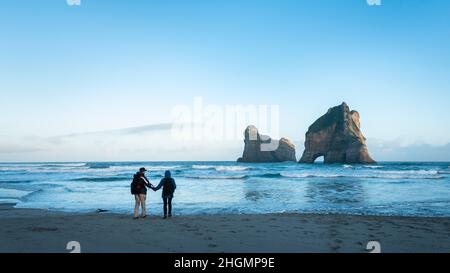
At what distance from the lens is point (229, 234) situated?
860 cm

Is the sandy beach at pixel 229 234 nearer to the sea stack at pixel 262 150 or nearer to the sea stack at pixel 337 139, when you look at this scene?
the sea stack at pixel 337 139

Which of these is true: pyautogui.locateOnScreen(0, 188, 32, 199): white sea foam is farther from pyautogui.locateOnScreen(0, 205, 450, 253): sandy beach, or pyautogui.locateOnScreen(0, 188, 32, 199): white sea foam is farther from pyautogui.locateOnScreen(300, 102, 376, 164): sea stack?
pyautogui.locateOnScreen(300, 102, 376, 164): sea stack

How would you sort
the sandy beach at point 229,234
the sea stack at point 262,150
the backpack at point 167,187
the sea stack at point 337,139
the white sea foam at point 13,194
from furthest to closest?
the sea stack at point 262,150 < the sea stack at point 337,139 < the white sea foam at point 13,194 < the backpack at point 167,187 < the sandy beach at point 229,234

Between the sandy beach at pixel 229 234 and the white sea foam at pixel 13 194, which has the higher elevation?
the sandy beach at pixel 229 234

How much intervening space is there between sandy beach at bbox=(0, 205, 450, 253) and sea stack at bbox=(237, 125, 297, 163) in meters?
109

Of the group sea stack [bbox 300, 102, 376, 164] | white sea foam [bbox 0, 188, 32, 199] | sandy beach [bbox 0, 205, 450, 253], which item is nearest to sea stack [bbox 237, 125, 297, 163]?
sea stack [bbox 300, 102, 376, 164]

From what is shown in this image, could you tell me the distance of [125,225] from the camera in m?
10.1

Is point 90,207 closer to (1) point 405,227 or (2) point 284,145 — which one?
(1) point 405,227

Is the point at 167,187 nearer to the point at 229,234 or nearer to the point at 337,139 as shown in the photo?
the point at 229,234

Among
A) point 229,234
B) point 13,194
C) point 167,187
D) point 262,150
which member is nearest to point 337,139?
point 262,150

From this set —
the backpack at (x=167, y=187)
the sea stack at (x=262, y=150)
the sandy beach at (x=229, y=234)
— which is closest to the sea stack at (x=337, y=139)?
the sea stack at (x=262, y=150)

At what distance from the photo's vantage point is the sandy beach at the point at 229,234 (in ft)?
24.0

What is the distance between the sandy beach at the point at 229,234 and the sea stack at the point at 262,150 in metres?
109
